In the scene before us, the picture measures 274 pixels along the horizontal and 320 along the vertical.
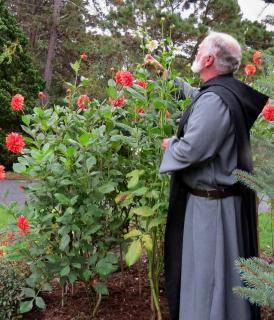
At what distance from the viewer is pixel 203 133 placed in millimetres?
2375

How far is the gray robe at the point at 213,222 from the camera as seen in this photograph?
2432 mm

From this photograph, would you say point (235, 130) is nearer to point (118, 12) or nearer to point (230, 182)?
point (230, 182)

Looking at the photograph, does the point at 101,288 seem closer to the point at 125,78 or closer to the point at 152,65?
the point at 125,78

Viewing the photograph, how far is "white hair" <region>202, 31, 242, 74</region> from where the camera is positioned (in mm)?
2506

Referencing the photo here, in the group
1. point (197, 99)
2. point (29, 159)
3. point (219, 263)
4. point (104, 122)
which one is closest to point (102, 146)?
point (104, 122)

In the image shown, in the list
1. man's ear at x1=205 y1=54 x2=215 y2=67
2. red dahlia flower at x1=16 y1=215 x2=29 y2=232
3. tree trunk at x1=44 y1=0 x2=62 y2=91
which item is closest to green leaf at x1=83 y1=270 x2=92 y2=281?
red dahlia flower at x1=16 y1=215 x2=29 y2=232

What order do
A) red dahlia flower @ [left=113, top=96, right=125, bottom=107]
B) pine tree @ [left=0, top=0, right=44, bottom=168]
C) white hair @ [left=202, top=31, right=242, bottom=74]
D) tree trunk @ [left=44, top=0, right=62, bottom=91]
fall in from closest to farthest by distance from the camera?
white hair @ [left=202, top=31, right=242, bottom=74]
red dahlia flower @ [left=113, top=96, right=125, bottom=107]
pine tree @ [left=0, top=0, right=44, bottom=168]
tree trunk @ [left=44, top=0, right=62, bottom=91]

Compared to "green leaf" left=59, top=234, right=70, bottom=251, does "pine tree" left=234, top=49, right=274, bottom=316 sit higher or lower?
higher

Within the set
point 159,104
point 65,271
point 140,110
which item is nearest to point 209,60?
point 159,104

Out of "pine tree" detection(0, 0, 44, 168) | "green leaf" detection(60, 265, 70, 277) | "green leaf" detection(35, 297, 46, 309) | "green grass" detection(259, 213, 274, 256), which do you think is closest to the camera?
"green leaf" detection(60, 265, 70, 277)

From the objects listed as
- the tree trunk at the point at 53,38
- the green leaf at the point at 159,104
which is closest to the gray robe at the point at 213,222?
the green leaf at the point at 159,104

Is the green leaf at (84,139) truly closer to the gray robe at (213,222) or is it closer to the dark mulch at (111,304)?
the gray robe at (213,222)

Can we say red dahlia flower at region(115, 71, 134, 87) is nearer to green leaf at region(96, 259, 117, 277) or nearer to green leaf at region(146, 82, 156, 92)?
green leaf at region(146, 82, 156, 92)

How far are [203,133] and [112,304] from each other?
5.14 ft
